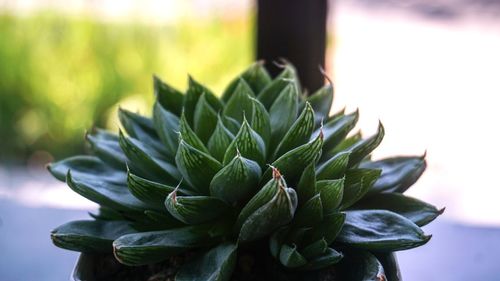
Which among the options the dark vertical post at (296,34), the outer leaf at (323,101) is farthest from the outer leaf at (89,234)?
the dark vertical post at (296,34)

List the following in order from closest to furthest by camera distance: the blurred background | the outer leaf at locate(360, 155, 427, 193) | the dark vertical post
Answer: the outer leaf at locate(360, 155, 427, 193)
the dark vertical post
the blurred background

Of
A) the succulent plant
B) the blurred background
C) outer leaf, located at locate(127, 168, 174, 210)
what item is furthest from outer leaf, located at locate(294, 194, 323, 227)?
the blurred background

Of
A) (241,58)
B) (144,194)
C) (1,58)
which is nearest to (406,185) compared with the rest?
(144,194)

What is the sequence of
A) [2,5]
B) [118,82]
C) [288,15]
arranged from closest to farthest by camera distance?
[288,15] → [118,82] → [2,5]

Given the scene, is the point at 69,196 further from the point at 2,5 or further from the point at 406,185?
the point at 2,5

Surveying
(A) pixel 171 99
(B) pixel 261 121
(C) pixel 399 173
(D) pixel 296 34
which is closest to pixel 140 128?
(A) pixel 171 99

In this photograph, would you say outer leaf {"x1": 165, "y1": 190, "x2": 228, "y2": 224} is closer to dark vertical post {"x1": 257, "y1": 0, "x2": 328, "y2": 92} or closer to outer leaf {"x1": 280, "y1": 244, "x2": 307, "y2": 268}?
outer leaf {"x1": 280, "y1": 244, "x2": 307, "y2": 268}

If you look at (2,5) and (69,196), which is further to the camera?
(2,5)
